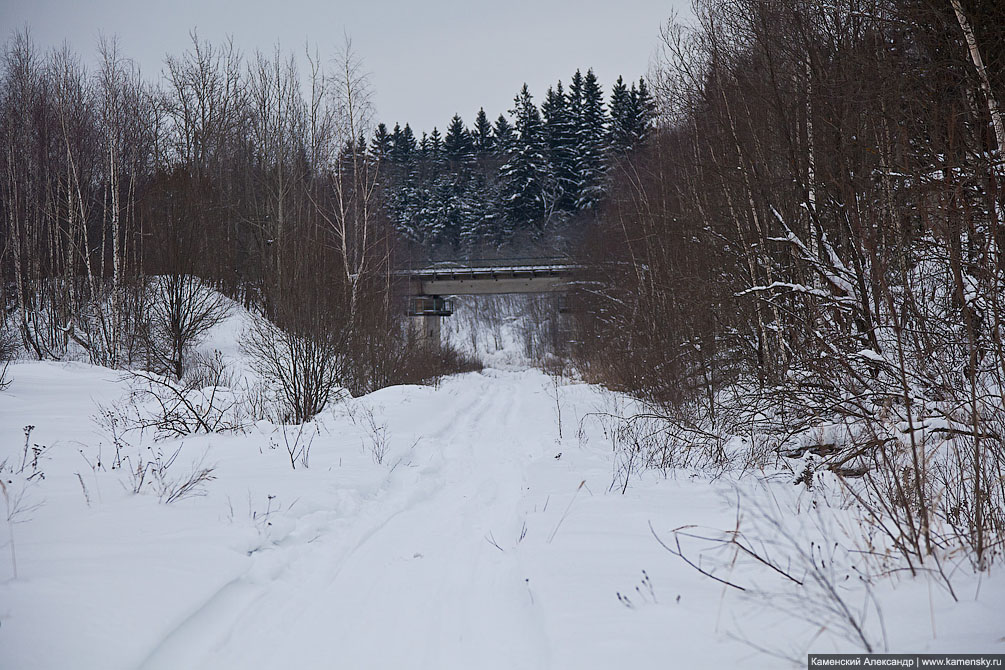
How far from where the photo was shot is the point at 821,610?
101 inches

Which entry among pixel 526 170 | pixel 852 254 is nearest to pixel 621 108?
pixel 526 170

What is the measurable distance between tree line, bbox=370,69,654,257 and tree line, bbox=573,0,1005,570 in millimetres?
27454

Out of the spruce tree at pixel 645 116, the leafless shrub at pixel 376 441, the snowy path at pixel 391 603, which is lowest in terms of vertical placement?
the snowy path at pixel 391 603

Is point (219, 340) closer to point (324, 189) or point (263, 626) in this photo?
point (324, 189)

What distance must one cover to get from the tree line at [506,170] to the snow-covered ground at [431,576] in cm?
3396

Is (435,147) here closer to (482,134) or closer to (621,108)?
(482,134)

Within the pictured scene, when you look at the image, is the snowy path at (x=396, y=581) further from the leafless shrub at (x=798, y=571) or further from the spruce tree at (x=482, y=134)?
the spruce tree at (x=482, y=134)

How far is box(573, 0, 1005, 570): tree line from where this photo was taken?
408 centimetres

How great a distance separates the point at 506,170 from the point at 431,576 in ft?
148

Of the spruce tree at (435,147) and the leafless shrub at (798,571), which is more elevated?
the spruce tree at (435,147)

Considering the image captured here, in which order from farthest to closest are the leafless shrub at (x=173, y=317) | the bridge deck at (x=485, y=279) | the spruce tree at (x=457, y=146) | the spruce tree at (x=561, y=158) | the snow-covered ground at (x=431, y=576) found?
1. the spruce tree at (x=457, y=146)
2. the spruce tree at (x=561, y=158)
3. the bridge deck at (x=485, y=279)
4. the leafless shrub at (x=173, y=317)
5. the snow-covered ground at (x=431, y=576)

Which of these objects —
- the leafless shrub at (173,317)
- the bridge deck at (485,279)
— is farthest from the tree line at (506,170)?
the leafless shrub at (173,317)

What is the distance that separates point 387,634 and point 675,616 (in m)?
1.49

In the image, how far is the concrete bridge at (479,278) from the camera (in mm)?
32000
